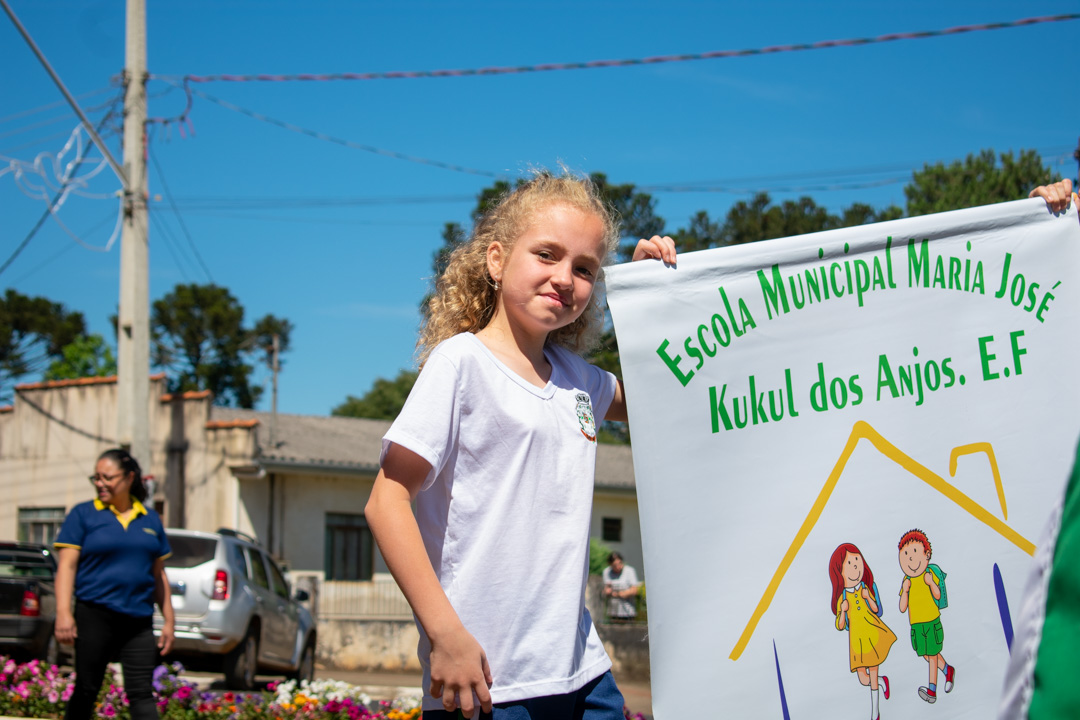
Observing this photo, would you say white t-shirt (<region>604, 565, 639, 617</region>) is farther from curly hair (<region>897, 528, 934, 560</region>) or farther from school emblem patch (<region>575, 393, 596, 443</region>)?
school emblem patch (<region>575, 393, 596, 443</region>)

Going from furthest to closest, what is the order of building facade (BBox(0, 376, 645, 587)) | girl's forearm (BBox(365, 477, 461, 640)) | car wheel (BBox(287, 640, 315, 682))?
building facade (BBox(0, 376, 645, 587)) → car wheel (BBox(287, 640, 315, 682)) → girl's forearm (BBox(365, 477, 461, 640))

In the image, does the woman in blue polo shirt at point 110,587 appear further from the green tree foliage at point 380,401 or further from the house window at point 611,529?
the green tree foliage at point 380,401

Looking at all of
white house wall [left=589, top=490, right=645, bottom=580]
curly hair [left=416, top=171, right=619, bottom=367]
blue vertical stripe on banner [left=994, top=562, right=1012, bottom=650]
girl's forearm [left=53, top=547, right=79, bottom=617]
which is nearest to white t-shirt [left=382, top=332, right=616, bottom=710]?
curly hair [left=416, top=171, right=619, bottom=367]

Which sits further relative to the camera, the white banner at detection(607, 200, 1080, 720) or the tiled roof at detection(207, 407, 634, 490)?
the tiled roof at detection(207, 407, 634, 490)

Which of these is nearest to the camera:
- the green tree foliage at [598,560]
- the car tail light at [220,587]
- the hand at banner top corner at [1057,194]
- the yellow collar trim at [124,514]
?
the hand at banner top corner at [1057,194]

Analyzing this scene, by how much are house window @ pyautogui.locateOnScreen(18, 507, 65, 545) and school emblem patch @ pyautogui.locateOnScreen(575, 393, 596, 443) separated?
82.3ft

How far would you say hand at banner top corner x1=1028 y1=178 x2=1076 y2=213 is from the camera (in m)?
2.93

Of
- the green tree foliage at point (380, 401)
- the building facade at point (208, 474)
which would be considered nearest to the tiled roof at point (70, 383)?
the building facade at point (208, 474)

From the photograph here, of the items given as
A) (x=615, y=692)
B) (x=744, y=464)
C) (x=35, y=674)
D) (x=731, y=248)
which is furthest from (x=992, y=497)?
(x=35, y=674)

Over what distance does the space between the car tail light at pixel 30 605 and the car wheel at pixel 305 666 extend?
3.07 meters

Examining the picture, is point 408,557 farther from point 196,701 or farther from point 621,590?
point 621,590

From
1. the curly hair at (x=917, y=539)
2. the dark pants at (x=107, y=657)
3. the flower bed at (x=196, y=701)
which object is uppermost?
the curly hair at (x=917, y=539)

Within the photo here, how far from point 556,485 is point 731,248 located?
91cm

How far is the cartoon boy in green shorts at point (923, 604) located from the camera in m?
2.54
